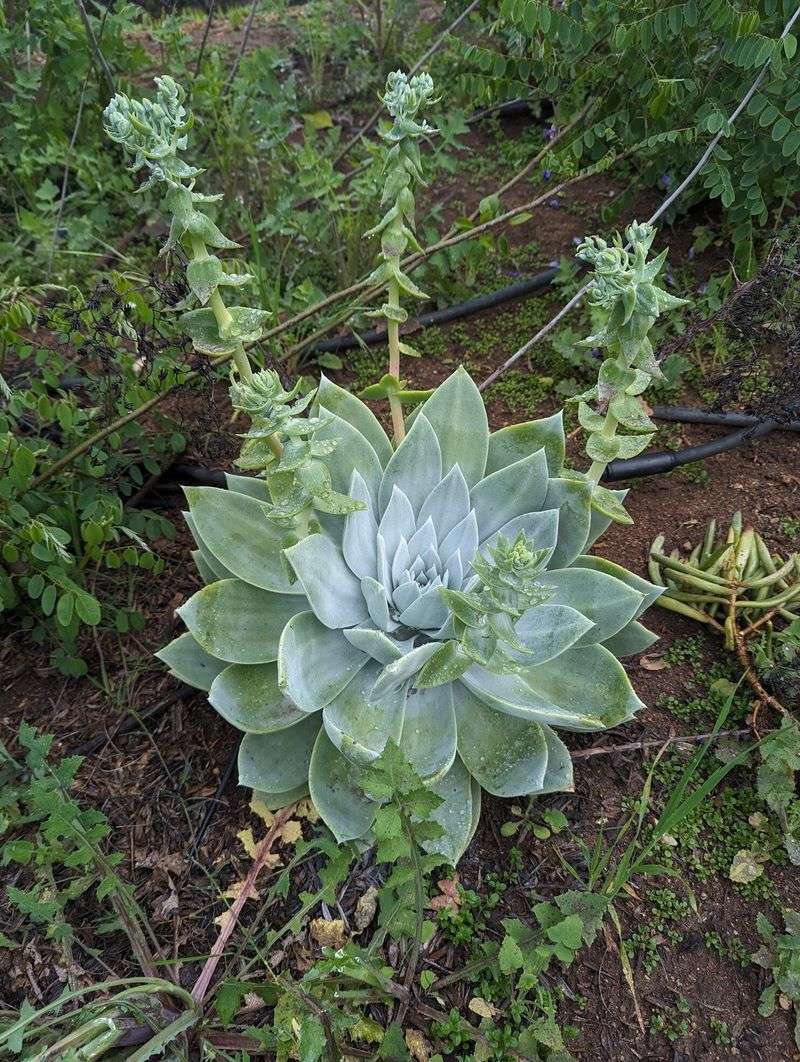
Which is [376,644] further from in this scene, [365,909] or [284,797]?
[365,909]

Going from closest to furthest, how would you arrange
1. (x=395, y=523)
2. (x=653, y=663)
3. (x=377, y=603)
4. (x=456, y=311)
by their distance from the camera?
(x=377, y=603) → (x=395, y=523) → (x=653, y=663) → (x=456, y=311)

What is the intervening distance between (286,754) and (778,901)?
1.14 m

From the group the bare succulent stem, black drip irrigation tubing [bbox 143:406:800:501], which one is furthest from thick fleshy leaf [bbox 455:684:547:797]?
black drip irrigation tubing [bbox 143:406:800:501]

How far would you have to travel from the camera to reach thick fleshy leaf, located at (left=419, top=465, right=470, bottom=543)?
5.93 ft

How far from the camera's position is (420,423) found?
1.80 metres

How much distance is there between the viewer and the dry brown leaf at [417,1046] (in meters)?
1.49

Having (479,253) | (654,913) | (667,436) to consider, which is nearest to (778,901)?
(654,913)

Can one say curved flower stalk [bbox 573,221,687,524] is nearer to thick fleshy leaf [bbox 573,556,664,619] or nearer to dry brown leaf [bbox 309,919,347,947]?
thick fleshy leaf [bbox 573,556,664,619]

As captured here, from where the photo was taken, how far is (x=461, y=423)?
1.91m

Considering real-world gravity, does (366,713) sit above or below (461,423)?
below

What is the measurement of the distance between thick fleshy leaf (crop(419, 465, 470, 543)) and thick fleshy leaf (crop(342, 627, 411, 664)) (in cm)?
33

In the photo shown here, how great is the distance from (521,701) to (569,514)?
453mm

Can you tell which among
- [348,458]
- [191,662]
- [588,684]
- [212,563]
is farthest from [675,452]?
[191,662]

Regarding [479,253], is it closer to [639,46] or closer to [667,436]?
[639,46]
